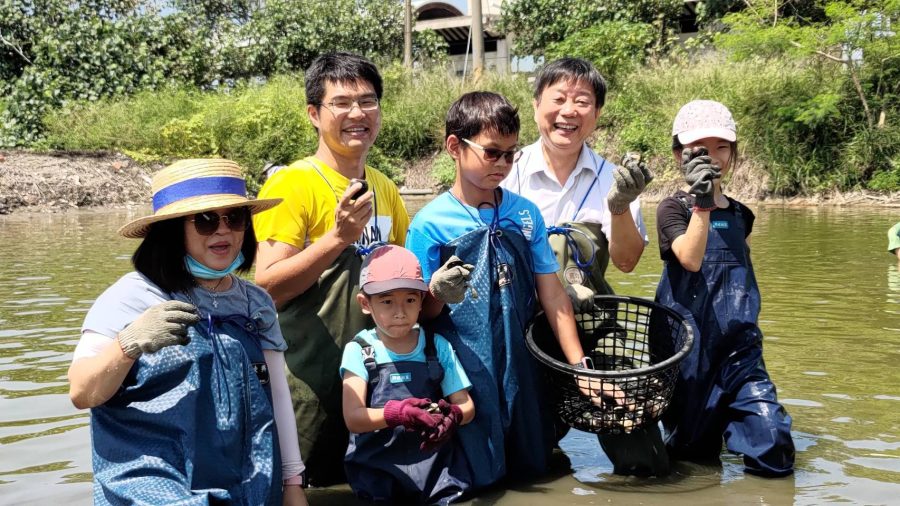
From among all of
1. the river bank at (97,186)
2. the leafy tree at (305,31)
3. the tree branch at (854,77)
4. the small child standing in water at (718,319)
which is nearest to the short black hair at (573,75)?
the small child standing in water at (718,319)

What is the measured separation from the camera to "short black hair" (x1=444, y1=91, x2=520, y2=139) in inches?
125

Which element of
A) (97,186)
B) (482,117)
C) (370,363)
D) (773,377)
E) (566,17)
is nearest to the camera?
(370,363)

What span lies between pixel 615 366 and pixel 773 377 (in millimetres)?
1825

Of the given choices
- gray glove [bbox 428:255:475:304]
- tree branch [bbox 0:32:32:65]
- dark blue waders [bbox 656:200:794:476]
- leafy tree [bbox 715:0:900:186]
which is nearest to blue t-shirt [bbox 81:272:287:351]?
gray glove [bbox 428:255:475:304]

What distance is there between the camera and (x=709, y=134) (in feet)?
11.2

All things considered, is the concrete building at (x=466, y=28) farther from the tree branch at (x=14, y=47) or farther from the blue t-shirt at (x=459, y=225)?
the blue t-shirt at (x=459, y=225)

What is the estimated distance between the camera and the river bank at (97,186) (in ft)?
52.4

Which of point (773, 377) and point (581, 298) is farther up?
point (581, 298)

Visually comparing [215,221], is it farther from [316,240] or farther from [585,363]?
[585,363]

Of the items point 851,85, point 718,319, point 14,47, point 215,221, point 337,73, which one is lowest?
point 718,319

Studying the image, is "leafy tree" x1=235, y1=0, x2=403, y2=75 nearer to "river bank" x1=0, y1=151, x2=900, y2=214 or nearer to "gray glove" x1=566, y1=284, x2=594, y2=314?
"river bank" x1=0, y1=151, x2=900, y2=214

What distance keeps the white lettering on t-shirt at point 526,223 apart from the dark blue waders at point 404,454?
59cm

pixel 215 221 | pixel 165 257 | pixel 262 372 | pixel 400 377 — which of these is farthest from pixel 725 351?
pixel 165 257

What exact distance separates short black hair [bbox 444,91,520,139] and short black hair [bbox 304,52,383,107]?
0.36 m
